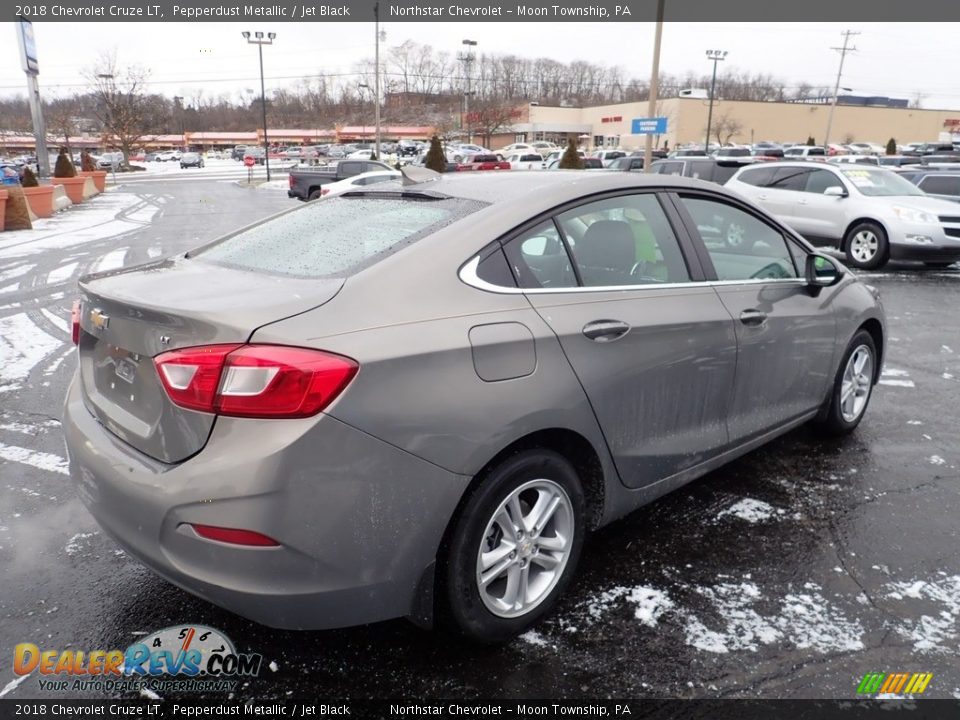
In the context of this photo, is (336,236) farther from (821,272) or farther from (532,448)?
(821,272)

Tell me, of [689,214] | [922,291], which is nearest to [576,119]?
[922,291]

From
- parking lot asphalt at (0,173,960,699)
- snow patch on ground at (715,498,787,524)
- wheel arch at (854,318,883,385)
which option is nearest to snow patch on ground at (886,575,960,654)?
parking lot asphalt at (0,173,960,699)

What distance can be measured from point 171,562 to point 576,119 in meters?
107

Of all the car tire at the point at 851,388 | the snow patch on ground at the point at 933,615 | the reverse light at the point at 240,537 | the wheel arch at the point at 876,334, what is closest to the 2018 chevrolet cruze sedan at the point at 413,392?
the reverse light at the point at 240,537

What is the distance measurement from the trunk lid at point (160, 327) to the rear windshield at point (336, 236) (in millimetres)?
125

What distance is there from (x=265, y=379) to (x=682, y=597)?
1.91m

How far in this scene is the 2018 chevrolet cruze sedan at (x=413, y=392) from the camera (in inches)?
79.4

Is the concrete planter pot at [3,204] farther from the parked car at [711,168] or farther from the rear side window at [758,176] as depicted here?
the rear side window at [758,176]

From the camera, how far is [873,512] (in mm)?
3611

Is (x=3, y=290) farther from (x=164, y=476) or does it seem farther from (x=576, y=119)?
(x=576, y=119)

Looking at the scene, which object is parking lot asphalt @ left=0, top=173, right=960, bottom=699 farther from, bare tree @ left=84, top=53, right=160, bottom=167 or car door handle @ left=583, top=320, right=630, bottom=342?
bare tree @ left=84, top=53, right=160, bottom=167

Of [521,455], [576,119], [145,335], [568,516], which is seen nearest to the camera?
[145,335]

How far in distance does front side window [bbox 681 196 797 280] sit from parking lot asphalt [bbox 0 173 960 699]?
1186 mm

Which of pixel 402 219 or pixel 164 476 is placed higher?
pixel 402 219
